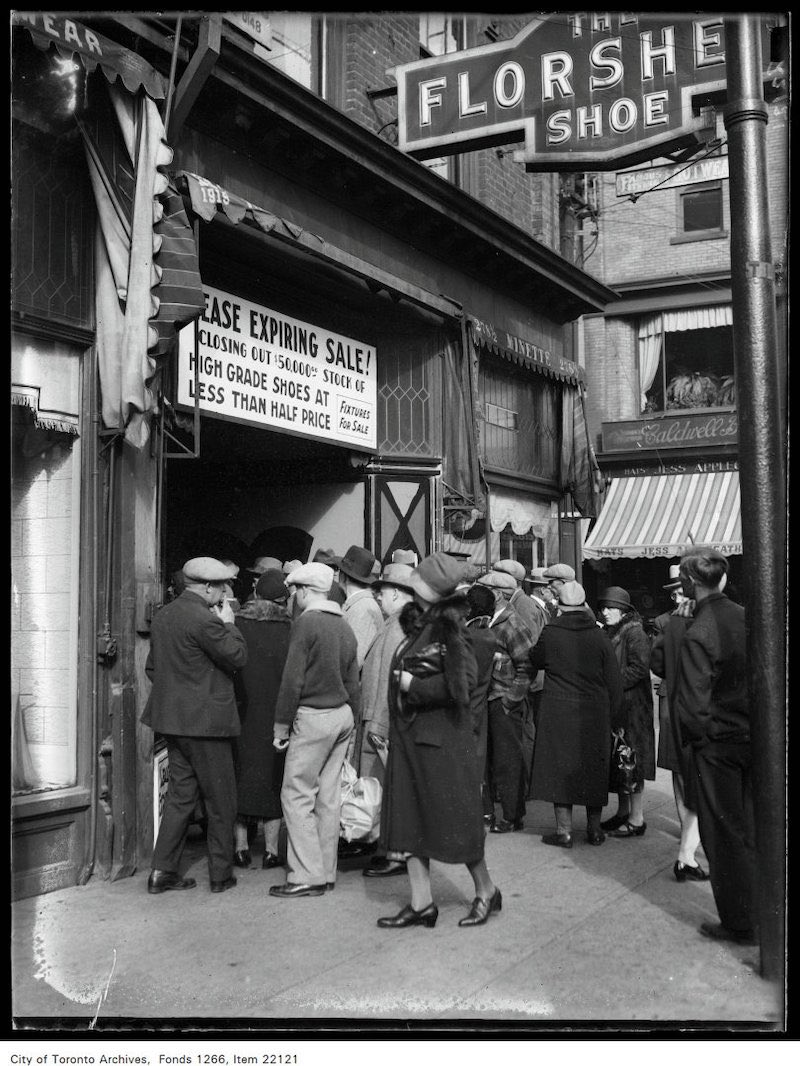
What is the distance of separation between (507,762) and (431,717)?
2.68 m

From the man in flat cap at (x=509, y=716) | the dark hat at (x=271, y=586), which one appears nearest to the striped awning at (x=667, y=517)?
the man in flat cap at (x=509, y=716)

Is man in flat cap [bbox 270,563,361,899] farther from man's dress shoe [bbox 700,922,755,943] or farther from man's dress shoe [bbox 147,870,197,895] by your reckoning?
man's dress shoe [bbox 700,922,755,943]

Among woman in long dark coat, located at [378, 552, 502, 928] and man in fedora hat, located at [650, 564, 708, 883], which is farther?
man in fedora hat, located at [650, 564, 708, 883]

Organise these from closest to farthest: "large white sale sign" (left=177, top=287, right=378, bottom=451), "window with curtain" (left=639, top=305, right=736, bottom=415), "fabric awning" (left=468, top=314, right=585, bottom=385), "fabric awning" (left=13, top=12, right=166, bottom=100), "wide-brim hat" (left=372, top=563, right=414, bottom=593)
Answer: "fabric awning" (left=13, top=12, right=166, bottom=100)
"wide-brim hat" (left=372, top=563, right=414, bottom=593)
"large white sale sign" (left=177, top=287, right=378, bottom=451)
"fabric awning" (left=468, top=314, right=585, bottom=385)
"window with curtain" (left=639, top=305, right=736, bottom=415)

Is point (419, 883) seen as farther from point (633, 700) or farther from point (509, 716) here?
point (633, 700)

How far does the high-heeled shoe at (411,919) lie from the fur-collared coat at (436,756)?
359 mm

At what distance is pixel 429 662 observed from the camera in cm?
530

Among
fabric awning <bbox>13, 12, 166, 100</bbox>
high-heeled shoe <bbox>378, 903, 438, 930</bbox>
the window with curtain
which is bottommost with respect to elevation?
high-heeled shoe <bbox>378, 903, 438, 930</bbox>

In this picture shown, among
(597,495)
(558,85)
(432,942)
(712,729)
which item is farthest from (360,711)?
(597,495)

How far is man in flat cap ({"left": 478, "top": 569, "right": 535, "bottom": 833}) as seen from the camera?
308 inches

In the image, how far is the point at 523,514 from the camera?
13266 millimetres

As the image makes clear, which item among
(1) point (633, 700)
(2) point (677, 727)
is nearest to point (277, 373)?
(1) point (633, 700)

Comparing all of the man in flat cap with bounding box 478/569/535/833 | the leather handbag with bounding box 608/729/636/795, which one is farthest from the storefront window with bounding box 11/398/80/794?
the leather handbag with bounding box 608/729/636/795

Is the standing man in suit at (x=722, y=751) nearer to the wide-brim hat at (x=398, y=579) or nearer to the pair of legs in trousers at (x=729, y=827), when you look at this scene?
the pair of legs in trousers at (x=729, y=827)
